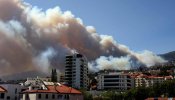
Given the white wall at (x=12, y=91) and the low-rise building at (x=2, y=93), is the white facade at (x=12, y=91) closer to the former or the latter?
the white wall at (x=12, y=91)

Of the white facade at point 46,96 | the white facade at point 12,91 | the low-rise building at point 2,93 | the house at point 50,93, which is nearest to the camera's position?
the white facade at point 46,96

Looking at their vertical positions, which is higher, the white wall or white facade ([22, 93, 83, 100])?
the white wall

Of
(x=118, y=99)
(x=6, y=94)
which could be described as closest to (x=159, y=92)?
(x=118, y=99)

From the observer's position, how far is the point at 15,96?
109m

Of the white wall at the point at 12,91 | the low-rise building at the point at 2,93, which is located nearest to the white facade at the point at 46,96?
the low-rise building at the point at 2,93

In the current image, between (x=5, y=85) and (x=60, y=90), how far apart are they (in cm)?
1671

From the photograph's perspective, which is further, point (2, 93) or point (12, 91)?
point (12, 91)

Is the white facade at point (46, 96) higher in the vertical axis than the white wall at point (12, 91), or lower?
lower

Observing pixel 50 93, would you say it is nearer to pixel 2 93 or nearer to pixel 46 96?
pixel 46 96

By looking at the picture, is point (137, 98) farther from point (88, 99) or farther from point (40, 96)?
point (40, 96)

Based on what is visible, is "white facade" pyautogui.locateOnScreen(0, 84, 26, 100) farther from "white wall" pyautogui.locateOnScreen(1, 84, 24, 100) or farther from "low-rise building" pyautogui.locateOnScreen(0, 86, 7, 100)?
"low-rise building" pyautogui.locateOnScreen(0, 86, 7, 100)

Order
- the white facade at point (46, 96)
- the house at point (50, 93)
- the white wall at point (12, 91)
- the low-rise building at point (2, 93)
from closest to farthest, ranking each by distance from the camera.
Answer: the white facade at point (46, 96) < the house at point (50, 93) < the low-rise building at point (2, 93) < the white wall at point (12, 91)

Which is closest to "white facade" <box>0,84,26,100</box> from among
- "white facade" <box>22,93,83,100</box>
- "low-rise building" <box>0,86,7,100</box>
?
"low-rise building" <box>0,86,7,100</box>

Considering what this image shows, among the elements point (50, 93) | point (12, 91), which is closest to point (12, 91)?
point (12, 91)
